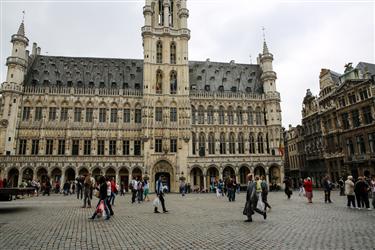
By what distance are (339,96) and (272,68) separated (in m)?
14.3

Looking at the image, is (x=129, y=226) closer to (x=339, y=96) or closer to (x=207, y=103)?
(x=207, y=103)

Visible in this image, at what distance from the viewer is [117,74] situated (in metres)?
51.9

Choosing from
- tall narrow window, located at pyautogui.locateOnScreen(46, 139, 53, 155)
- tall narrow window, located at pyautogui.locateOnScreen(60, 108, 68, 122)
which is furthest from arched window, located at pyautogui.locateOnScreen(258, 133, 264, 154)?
tall narrow window, located at pyautogui.locateOnScreen(46, 139, 53, 155)

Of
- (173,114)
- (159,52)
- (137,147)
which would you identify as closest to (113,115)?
(137,147)

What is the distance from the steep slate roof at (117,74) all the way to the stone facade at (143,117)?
0.63 feet

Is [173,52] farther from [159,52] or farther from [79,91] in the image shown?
[79,91]

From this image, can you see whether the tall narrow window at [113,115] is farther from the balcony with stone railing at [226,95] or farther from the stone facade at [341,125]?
the stone facade at [341,125]

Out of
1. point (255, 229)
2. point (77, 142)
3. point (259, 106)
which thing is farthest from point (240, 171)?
point (255, 229)

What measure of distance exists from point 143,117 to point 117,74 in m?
11.8

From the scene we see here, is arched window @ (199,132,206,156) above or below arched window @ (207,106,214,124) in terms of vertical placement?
below

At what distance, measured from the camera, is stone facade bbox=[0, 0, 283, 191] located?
143 ft

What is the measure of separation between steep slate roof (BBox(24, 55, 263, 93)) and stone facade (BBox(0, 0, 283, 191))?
0.63 feet

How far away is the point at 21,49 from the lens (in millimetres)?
46219

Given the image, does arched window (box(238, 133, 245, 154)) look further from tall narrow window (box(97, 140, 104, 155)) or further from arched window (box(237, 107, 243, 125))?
tall narrow window (box(97, 140, 104, 155))
